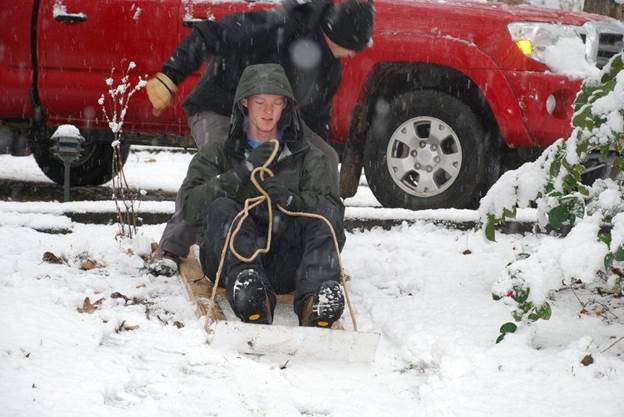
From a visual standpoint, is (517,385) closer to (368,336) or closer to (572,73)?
(368,336)

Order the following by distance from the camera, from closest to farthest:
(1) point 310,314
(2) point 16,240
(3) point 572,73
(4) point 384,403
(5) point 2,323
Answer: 1. (4) point 384,403
2. (5) point 2,323
3. (1) point 310,314
4. (2) point 16,240
5. (3) point 572,73

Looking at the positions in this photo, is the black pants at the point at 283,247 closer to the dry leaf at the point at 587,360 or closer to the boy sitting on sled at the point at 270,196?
the boy sitting on sled at the point at 270,196

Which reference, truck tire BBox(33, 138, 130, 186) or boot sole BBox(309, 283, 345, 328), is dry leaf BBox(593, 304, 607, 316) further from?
truck tire BBox(33, 138, 130, 186)

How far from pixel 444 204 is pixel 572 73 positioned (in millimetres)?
1253

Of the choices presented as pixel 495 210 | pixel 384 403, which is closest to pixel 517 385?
pixel 384 403

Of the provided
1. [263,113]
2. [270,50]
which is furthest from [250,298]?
[270,50]

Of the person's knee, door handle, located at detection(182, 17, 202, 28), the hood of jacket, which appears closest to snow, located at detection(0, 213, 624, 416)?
the person's knee

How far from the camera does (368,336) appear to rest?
3822mm

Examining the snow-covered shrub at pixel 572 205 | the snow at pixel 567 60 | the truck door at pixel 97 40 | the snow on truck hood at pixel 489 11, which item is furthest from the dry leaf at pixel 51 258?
the snow at pixel 567 60

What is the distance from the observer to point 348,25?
490 centimetres

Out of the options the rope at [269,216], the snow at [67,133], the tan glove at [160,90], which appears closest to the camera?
the rope at [269,216]

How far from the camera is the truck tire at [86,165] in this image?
8133 mm

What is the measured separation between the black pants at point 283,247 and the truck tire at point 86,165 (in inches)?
151

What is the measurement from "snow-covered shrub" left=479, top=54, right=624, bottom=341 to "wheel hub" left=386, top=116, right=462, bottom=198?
213cm
